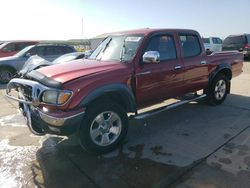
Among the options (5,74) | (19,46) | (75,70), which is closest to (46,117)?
(75,70)

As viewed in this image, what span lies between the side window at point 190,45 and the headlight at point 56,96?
9.28 feet

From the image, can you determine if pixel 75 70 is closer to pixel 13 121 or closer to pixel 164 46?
pixel 164 46

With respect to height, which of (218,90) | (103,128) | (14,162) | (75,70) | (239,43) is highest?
(239,43)

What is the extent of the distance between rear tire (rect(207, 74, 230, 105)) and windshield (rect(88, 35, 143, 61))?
2518 millimetres

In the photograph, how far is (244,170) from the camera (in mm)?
3496

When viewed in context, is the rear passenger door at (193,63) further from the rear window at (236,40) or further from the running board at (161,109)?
the rear window at (236,40)

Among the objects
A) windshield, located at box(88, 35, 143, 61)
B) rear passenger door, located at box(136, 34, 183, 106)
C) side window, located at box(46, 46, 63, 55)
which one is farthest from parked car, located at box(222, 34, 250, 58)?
windshield, located at box(88, 35, 143, 61)

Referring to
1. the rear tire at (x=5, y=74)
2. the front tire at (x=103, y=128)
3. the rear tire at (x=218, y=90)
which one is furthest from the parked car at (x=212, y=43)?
the front tire at (x=103, y=128)

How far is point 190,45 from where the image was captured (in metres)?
5.69

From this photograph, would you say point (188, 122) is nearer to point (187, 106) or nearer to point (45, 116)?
point (187, 106)

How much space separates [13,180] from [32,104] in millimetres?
1022

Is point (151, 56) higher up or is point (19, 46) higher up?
point (19, 46)

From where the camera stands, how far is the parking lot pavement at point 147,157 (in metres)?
3.38

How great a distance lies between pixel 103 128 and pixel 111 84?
68cm
